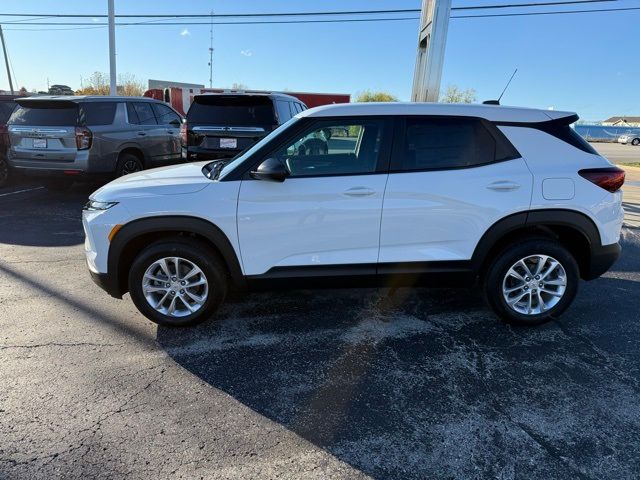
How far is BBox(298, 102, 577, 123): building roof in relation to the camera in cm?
361

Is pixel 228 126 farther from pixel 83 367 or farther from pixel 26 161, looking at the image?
pixel 83 367

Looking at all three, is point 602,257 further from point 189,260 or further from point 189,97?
point 189,97

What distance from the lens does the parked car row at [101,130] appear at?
757cm

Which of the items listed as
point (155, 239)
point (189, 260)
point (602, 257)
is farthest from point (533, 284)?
point (155, 239)

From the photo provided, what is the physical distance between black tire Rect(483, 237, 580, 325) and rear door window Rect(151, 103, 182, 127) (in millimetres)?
8068

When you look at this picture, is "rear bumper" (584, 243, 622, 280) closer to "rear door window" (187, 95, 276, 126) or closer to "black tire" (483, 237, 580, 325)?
"black tire" (483, 237, 580, 325)

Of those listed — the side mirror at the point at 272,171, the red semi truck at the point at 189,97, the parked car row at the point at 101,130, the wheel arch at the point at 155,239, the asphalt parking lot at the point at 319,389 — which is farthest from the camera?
the red semi truck at the point at 189,97

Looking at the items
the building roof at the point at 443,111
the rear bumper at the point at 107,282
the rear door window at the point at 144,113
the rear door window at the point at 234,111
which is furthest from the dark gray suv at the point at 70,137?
the building roof at the point at 443,111

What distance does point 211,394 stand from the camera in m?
2.93

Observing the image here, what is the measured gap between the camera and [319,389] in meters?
2.99

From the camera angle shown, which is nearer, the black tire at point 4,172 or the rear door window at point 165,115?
the black tire at point 4,172

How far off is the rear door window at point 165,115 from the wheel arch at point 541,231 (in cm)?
798

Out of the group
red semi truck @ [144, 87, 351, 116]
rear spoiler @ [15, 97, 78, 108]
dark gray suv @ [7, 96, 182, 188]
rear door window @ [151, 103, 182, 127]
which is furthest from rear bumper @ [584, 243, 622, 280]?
red semi truck @ [144, 87, 351, 116]

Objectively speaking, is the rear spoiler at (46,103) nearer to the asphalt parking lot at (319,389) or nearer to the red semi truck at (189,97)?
the asphalt parking lot at (319,389)
